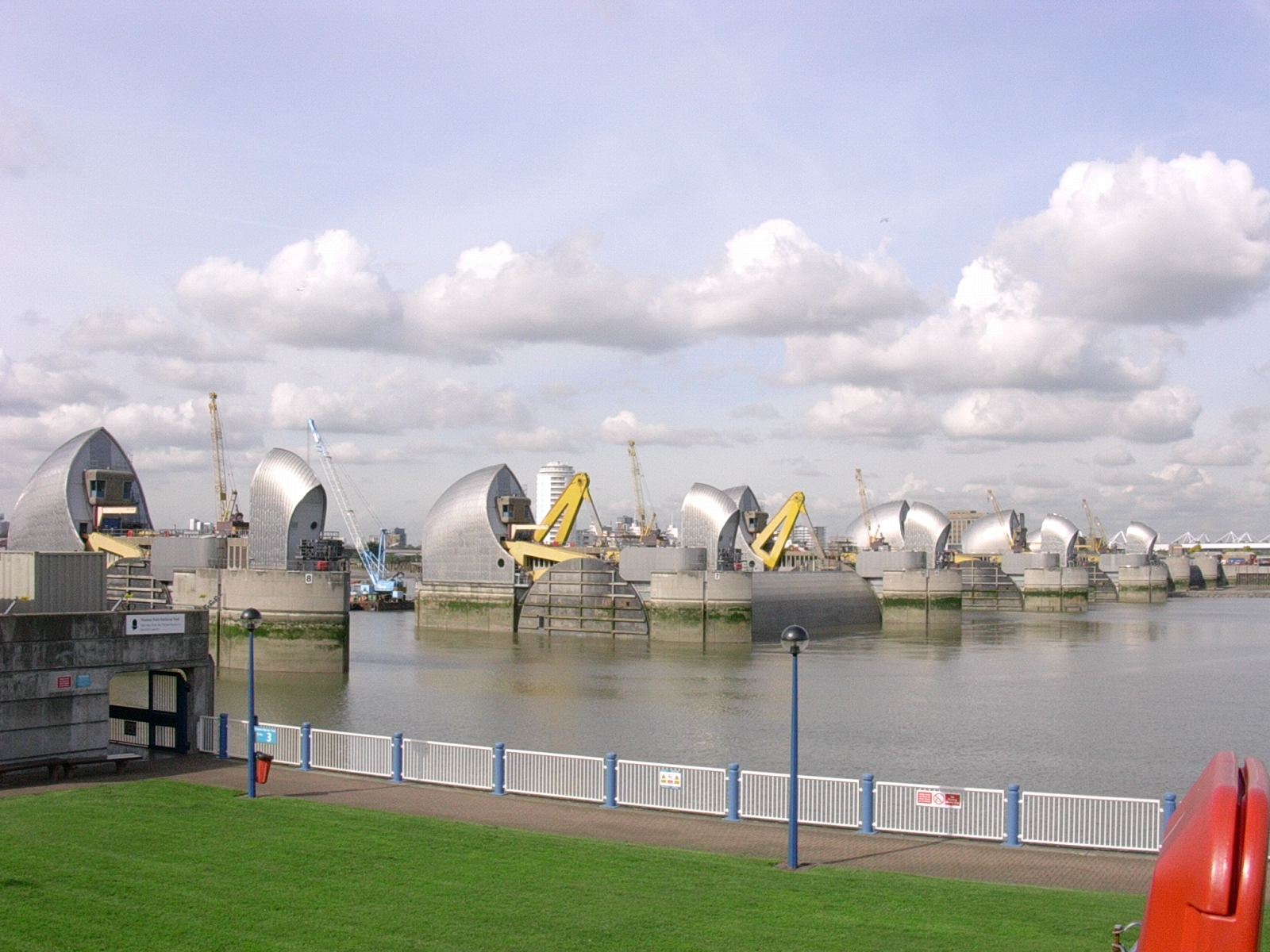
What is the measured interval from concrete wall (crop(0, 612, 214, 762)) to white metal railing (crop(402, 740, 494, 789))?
16.6 ft

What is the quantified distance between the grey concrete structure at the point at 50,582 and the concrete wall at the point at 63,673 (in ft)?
4.14

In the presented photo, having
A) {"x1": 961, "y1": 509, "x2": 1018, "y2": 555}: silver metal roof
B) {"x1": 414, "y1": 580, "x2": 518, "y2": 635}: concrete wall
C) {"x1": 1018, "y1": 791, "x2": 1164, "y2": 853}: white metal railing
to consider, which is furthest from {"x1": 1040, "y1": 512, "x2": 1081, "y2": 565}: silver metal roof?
{"x1": 1018, "y1": 791, "x2": 1164, "y2": 853}: white metal railing

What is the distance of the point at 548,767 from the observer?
1742cm

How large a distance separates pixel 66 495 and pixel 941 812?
62.9m

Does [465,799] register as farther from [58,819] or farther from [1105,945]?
[1105,945]

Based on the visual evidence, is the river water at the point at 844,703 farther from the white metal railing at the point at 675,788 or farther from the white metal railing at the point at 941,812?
the white metal railing at the point at 675,788

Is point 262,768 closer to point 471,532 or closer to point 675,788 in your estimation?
point 675,788

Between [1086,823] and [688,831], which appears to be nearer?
[1086,823]

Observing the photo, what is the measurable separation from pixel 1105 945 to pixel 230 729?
14.9 meters

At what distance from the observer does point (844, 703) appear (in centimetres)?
3625

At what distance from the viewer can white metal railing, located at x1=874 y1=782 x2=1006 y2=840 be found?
49.3 ft

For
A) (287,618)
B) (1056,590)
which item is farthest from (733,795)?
(1056,590)

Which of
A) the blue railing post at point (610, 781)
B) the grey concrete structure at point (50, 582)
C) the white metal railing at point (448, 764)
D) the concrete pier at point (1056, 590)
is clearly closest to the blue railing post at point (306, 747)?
the white metal railing at point (448, 764)

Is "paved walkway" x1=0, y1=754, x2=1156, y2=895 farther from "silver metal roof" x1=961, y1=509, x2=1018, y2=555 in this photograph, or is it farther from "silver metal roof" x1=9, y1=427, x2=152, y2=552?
"silver metal roof" x1=961, y1=509, x2=1018, y2=555
